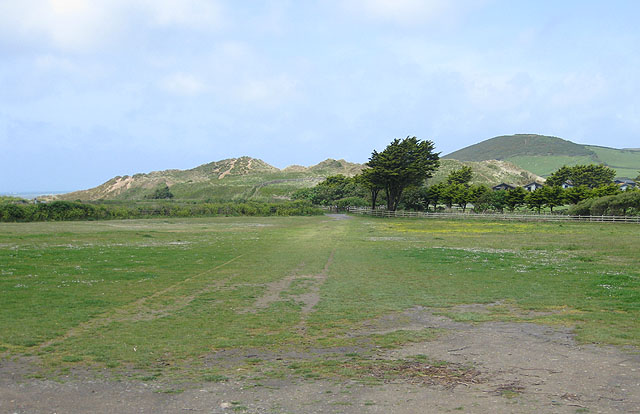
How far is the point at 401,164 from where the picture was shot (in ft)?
265

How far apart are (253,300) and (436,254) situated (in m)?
14.6

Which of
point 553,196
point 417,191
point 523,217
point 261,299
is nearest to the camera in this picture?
point 261,299

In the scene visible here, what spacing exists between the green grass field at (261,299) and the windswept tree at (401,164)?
53.3 m

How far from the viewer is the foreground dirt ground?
6.47 m

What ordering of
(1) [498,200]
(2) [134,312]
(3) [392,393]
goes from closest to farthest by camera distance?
(3) [392,393]
(2) [134,312]
(1) [498,200]

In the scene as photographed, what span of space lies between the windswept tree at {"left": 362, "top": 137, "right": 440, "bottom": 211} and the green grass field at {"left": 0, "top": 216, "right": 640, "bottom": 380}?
53258 millimetres

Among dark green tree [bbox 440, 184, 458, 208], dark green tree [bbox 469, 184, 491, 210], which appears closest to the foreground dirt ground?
dark green tree [bbox 469, 184, 491, 210]

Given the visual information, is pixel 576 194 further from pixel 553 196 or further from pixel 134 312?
pixel 134 312

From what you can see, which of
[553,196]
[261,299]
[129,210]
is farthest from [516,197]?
[261,299]

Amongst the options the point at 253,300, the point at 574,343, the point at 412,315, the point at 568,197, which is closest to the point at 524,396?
the point at 574,343

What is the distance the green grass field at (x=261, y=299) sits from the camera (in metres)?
9.57

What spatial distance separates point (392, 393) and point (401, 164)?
7520 cm

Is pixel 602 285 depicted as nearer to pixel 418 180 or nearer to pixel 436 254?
pixel 436 254

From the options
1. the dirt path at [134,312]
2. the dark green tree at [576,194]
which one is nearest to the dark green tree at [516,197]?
the dark green tree at [576,194]
